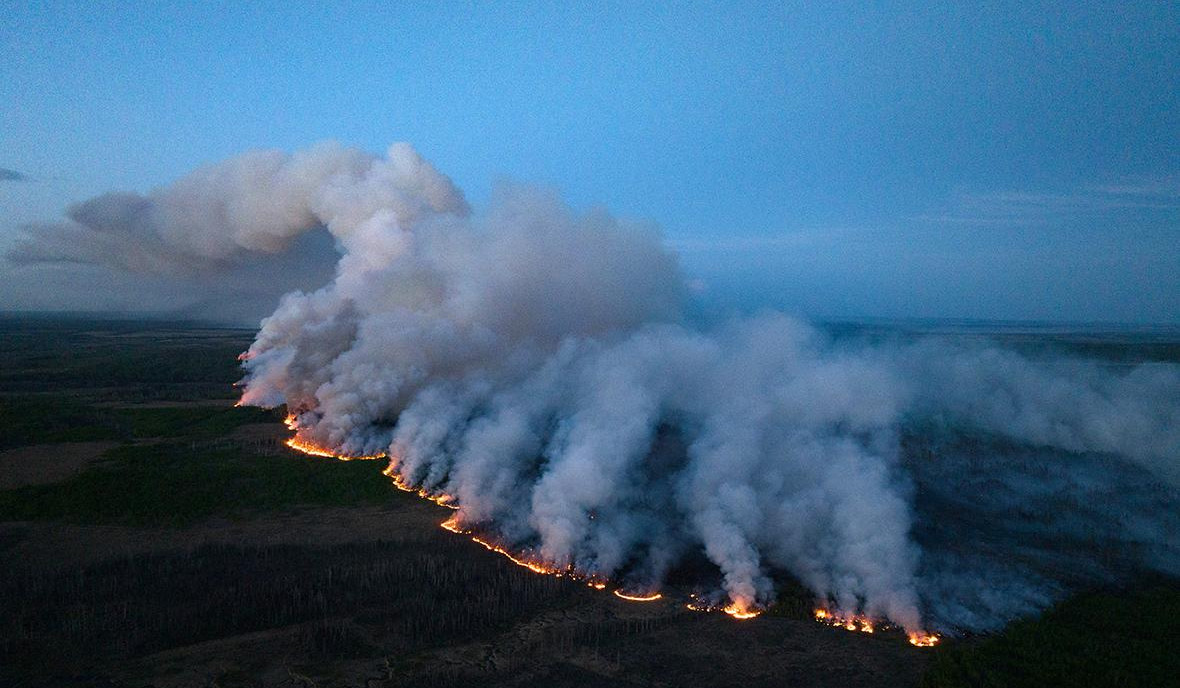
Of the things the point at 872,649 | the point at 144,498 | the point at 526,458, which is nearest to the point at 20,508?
the point at 144,498

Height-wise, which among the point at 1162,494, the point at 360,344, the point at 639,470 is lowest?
the point at 1162,494

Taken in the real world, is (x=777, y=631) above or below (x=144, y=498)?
below

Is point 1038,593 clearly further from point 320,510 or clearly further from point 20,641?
point 20,641

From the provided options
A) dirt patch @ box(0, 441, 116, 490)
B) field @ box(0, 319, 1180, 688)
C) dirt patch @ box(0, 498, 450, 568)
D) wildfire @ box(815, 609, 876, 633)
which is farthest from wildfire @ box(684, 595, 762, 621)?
dirt patch @ box(0, 441, 116, 490)

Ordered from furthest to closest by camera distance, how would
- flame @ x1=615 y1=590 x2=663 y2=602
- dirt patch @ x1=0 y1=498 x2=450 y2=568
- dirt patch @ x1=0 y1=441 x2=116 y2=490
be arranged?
dirt patch @ x1=0 y1=441 x2=116 y2=490 → dirt patch @ x1=0 y1=498 x2=450 y2=568 → flame @ x1=615 y1=590 x2=663 y2=602

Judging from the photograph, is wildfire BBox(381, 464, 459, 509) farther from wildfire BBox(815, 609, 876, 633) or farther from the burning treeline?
wildfire BBox(815, 609, 876, 633)

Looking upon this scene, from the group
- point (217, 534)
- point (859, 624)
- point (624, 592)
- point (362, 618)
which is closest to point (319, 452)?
point (217, 534)

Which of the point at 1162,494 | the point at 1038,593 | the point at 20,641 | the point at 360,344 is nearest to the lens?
the point at 20,641
